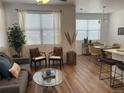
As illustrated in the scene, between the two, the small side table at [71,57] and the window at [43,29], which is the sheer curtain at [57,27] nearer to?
the window at [43,29]

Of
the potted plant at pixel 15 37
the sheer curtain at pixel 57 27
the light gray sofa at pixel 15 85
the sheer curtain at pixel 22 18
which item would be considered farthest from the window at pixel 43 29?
the light gray sofa at pixel 15 85

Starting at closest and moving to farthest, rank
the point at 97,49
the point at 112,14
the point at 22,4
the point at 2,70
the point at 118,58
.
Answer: the point at 2,70
the point at 118,58
the point at 22,4
the point at 97,49
the point at 112,14

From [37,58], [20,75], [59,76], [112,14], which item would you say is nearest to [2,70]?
[20,75]

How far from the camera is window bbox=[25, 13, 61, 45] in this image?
623 cm

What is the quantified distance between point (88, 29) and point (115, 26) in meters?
1.65

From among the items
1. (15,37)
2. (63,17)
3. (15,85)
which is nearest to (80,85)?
(15,85)

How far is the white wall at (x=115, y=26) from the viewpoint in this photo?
7961 millimetres

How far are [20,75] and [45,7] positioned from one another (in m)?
3.69

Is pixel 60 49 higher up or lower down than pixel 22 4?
lower down

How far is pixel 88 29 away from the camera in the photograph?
9102 millimetres

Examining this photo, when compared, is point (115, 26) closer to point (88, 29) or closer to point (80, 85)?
point (88, 29)

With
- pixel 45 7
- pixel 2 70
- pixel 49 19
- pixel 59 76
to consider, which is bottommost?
pixel 59 76

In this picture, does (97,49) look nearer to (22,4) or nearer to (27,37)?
(27,37)

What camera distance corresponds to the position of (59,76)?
3.57 metres
